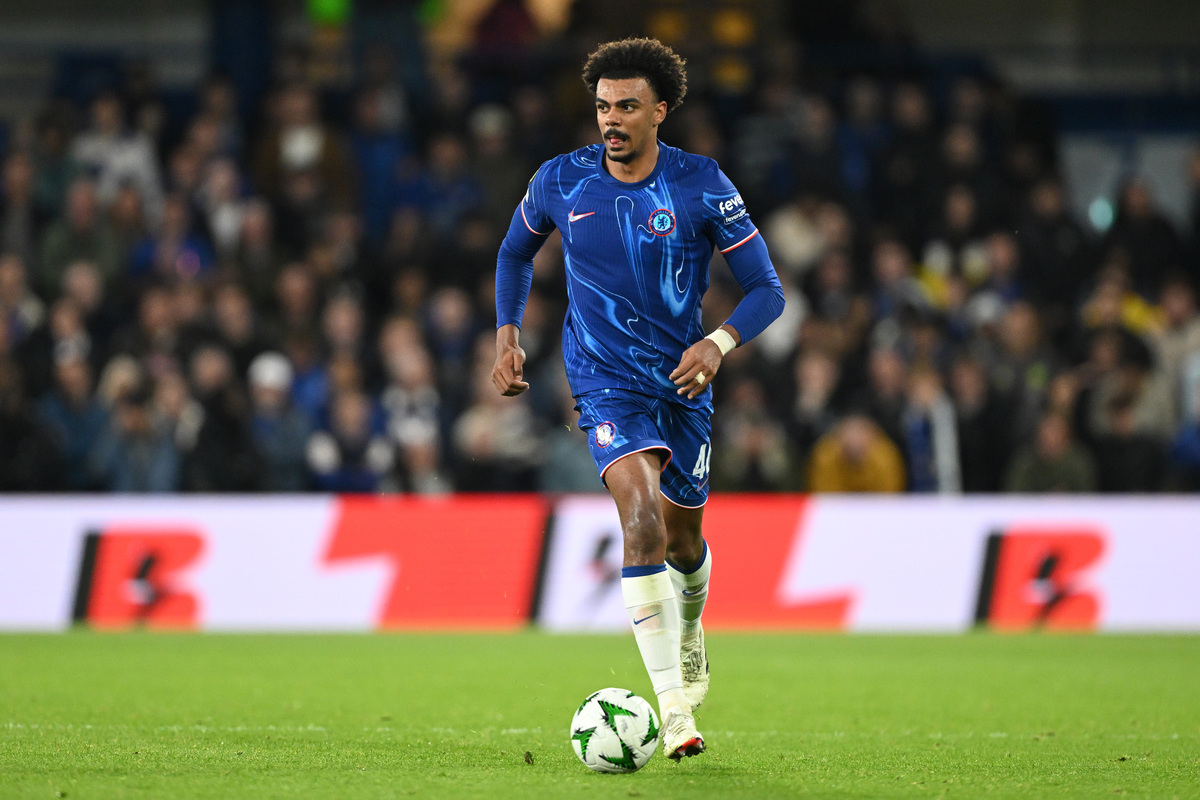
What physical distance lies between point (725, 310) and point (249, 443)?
4191 mm

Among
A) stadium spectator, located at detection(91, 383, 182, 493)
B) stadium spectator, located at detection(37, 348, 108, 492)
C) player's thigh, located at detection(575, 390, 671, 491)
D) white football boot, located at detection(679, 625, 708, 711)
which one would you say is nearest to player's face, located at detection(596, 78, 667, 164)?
player's thigh, located at detection(575, 390, 671, 491)

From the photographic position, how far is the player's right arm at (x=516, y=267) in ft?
21.2

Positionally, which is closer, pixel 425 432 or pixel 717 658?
pixel 717 658

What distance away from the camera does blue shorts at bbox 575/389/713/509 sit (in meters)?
6.05

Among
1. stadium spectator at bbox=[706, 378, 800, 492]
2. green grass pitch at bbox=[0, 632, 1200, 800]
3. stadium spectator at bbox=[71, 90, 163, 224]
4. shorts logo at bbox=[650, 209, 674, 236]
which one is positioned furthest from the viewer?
stadium spectator at bbox=[71, 90, 163, 224]

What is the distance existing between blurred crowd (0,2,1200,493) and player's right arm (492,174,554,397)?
655 cm

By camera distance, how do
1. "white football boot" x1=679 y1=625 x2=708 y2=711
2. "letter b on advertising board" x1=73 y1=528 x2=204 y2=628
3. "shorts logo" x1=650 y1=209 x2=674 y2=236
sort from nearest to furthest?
"shorts logo" x1=650 y1=209 x2=674 y2=236 → "white football boot" x1=679 y1=625 x2=708 y2=711 → "letter b on advertising board" x1=73 y1=528 x2=204 y2=628

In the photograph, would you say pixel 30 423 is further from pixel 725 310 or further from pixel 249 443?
pixel 725 310


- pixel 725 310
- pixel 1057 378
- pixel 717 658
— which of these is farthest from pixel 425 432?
pixel 1057 378

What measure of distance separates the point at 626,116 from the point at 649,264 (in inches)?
22.5

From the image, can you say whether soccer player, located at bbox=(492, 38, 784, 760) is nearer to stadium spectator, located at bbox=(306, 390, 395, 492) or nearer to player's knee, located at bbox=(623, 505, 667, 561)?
player's knee, located at bbox=(623, 505, 667, 561)

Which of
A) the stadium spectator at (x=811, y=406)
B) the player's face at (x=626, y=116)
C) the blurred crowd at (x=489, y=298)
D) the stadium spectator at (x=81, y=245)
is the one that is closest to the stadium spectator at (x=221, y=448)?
the blurred crowd at (x=489, y=298)

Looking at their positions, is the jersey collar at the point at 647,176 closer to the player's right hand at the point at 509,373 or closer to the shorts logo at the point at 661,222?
the shorts logo at the point at 661,222

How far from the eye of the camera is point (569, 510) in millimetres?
12391
